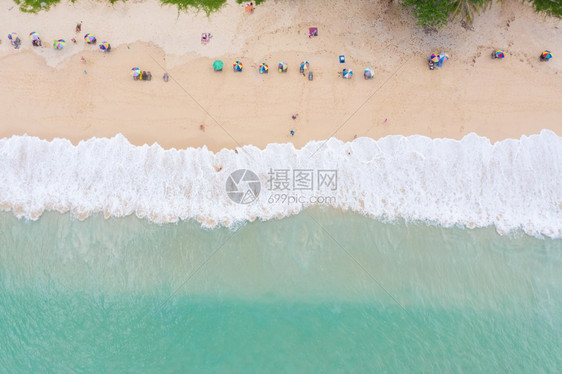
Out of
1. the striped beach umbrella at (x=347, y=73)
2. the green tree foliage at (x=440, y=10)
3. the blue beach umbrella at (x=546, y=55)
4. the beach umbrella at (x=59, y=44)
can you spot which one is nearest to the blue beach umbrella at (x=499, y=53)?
the blue beach umbrella at (x=546, y=55)

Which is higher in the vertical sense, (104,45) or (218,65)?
(104,45)

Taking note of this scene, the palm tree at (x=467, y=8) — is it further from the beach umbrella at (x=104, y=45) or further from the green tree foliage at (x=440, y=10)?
the beach umbrella at (x=104, y=45)

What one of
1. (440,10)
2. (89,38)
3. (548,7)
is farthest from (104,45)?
(548,7)

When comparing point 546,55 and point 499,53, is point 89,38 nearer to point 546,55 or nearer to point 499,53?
point 499,53

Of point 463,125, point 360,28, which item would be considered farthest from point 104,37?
point 463,125

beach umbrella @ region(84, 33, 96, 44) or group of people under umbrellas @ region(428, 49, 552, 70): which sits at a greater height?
beach umbrella @ region(84, 33, 96, 44)

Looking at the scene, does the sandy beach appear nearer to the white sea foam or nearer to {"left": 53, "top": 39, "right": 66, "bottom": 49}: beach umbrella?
{"left": 53, "top": 39, "right": 66, "bottom": 49}: beach umbrella

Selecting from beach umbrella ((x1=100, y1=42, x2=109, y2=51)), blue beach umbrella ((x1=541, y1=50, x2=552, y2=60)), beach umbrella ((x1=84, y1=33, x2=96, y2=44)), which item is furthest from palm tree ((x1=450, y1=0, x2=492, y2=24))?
beach umbrella ((x1=84, y1=33, x2=96, y2=44))
